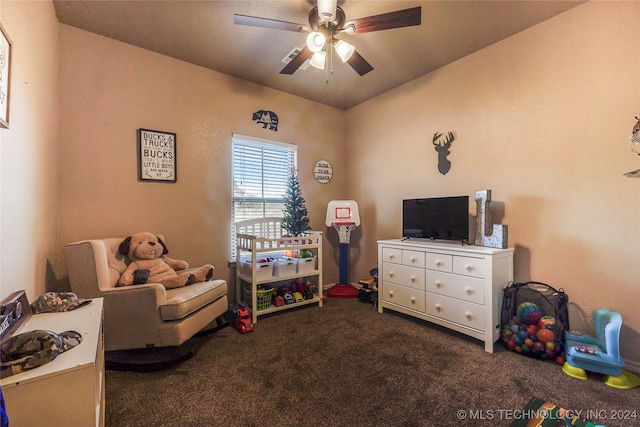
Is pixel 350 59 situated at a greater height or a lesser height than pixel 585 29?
lesser

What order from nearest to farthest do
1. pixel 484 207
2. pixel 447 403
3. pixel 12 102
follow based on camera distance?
pixel 12 102 → pixel 447 403 → pixel 484 207

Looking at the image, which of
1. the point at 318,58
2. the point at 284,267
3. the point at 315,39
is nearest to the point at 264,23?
the point at 315,39

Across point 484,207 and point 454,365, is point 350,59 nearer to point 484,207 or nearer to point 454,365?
point 484,207

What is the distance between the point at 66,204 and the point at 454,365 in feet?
10.9

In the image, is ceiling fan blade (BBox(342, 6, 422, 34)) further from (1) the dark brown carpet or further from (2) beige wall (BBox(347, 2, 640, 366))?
(1) the dark brown carpet

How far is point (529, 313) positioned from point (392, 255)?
47.5 inches

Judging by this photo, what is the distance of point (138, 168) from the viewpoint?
8.50 ft

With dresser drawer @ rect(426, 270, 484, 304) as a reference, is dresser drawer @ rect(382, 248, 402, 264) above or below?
above

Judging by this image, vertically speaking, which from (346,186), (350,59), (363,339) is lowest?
(363,339)

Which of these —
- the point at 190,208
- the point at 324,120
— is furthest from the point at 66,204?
the point at 324,120

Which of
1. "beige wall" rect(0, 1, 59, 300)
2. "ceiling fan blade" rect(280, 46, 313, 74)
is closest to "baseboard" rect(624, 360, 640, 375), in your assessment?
"ceiling fan blade" rect(280, 46, 313, 74)

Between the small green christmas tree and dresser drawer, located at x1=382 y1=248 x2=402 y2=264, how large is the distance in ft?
3.15

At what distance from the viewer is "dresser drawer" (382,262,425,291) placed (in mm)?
2648

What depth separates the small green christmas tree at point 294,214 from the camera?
10.4 feet
